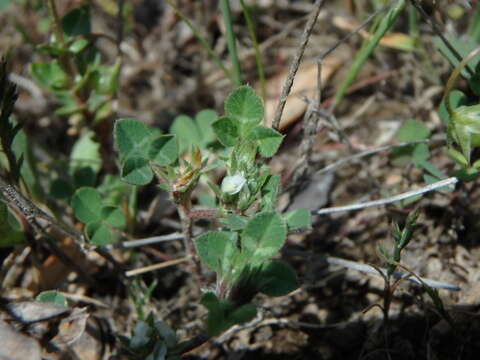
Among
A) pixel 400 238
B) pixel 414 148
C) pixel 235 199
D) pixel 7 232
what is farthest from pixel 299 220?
pixel 7 232

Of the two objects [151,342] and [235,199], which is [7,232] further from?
[235,199]

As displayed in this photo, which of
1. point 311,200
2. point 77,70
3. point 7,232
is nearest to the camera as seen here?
point 7,232

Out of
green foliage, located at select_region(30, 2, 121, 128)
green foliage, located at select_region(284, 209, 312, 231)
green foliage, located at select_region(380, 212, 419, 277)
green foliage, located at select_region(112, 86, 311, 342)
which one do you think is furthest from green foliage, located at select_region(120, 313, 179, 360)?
green foliage, located at select_region(30, 2, 121, 128)

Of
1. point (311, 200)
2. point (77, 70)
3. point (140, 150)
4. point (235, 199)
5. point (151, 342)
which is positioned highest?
point (77, 70)

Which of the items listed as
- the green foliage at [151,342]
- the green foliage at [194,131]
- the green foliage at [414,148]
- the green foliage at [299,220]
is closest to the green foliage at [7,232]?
the green foliage at [151,342]

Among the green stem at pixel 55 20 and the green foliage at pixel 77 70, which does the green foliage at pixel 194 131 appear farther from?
→ the green stem at pixel 55 20

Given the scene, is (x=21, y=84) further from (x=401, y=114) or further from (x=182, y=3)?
(x=401, y=114)
